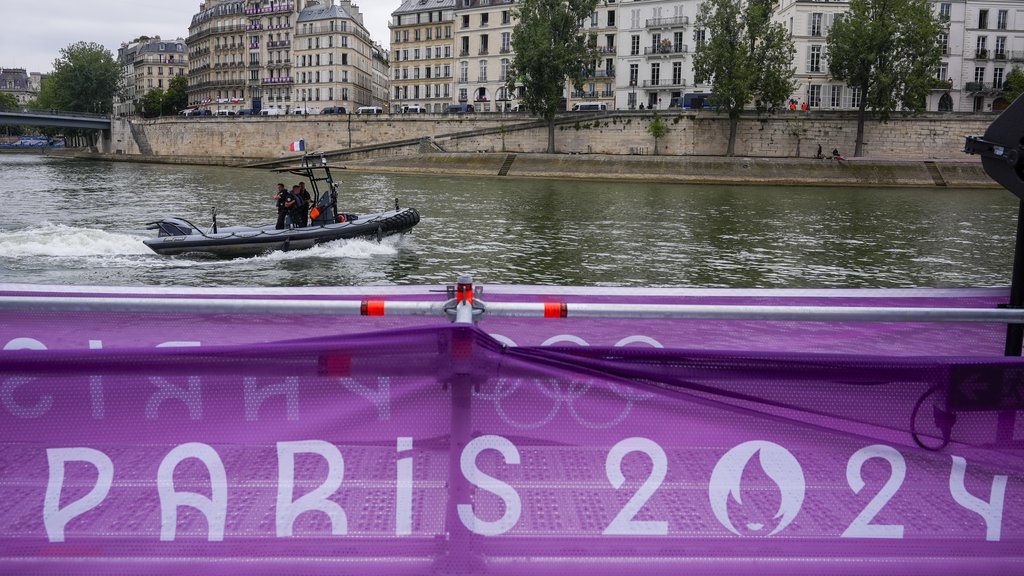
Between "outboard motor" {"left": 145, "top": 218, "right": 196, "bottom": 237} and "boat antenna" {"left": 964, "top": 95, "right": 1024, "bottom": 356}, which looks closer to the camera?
"boat antenna" {"left": 964, "top": 95, "right": 1024, "bottom": 356}

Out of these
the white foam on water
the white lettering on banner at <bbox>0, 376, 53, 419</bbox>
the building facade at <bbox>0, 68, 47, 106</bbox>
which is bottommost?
the white foam on water

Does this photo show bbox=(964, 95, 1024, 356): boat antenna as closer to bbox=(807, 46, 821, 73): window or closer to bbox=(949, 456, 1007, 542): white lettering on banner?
bbox=(949, 456, 1007, 542): white lettering on banner

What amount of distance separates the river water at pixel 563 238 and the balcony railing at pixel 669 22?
25.8 m

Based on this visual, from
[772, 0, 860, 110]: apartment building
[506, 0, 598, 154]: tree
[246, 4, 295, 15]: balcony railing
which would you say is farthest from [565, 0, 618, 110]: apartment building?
[246, 4, 295, 15]: balcony railing

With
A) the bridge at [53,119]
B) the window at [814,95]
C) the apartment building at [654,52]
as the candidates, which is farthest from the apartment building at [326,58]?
the window at [814,95]

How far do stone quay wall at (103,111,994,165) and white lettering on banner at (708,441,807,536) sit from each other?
179 feet

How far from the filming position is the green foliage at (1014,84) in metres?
56.7

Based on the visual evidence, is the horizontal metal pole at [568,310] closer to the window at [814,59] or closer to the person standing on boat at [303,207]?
the person standing on boat at [303,207]

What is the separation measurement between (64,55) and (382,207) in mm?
92453

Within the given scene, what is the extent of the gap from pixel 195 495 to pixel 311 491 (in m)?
0.32

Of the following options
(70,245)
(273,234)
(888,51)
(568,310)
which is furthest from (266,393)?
(888,51)

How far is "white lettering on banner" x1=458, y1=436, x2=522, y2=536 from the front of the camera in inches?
98.7

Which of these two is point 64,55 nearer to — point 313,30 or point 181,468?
point 313,30

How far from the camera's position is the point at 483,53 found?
78375 millimetres
